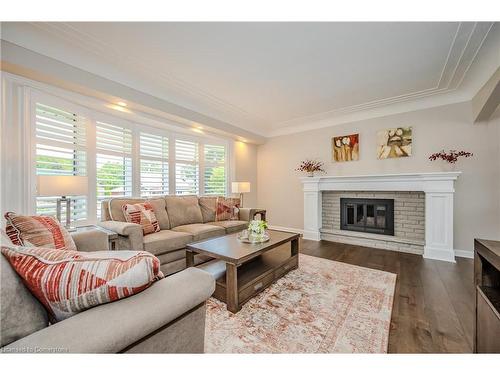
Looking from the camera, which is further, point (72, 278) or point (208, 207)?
point (208, 207)

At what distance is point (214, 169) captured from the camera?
4.82 m

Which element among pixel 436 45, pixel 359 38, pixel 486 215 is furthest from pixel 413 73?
pixel 486 215

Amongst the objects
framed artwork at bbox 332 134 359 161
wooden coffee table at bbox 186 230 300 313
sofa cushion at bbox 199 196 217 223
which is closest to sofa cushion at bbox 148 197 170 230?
sofa cushion at bbox 199 196 217 223

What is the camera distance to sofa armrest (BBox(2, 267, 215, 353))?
627mm

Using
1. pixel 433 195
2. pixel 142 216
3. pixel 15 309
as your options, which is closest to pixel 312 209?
pixel 433 195

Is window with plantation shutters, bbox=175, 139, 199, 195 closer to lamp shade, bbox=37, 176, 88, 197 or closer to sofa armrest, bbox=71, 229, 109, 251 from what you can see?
lamp shade, bbox=37, 176, 88, 197

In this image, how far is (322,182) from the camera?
14.3 feet

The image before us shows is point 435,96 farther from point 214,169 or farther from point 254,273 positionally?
point 214,169

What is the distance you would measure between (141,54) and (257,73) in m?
1.35

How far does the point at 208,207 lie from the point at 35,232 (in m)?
2.62

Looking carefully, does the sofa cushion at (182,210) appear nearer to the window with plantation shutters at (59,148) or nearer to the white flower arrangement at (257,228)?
the window with plantation shutters at (59,148)

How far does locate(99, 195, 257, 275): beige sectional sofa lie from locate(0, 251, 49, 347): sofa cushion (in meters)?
1.66

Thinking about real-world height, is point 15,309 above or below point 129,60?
below
